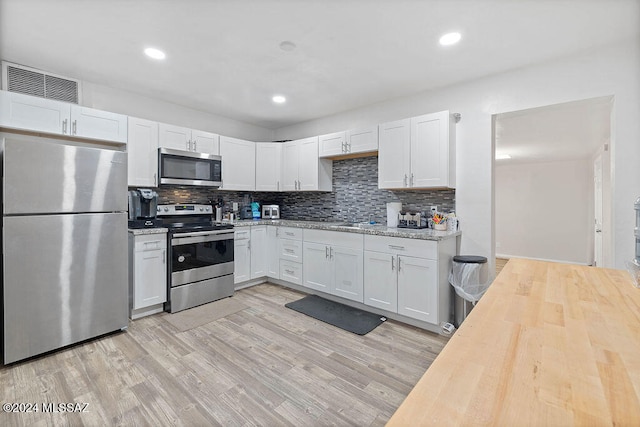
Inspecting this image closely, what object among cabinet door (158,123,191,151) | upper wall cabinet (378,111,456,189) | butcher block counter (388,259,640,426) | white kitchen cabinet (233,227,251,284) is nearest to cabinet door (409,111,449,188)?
upper wall cabinet (378,111,456,189)

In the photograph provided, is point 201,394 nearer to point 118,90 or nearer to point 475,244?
Result: point 475,244

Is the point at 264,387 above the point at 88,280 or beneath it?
beneath

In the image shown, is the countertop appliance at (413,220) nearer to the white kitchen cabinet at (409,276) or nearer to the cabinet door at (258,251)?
the white kitchen cabinet at (409,276)

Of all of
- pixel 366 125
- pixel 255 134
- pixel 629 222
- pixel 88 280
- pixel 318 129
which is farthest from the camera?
pixel 255 134

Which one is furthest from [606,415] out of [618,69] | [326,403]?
[618,69]

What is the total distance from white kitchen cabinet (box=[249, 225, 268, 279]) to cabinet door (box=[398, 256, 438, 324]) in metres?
2.04

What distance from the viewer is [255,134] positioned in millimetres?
4859

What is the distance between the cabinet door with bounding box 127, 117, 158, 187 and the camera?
10.4 ft

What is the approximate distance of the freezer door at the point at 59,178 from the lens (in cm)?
214

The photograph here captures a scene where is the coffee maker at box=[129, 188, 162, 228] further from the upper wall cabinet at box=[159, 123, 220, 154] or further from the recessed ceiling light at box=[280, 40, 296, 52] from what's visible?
the recessed ceiling light at box=[280, 40, 296, 52]

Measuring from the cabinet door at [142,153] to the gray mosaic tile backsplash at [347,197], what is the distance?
0.92ft

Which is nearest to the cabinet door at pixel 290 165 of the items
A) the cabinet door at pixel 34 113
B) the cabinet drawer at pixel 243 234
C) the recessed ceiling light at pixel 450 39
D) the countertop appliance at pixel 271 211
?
the countertop appliance at pixel 271 211

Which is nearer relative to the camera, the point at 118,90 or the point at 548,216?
the point at 118,90

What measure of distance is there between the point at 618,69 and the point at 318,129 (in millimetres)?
3231
